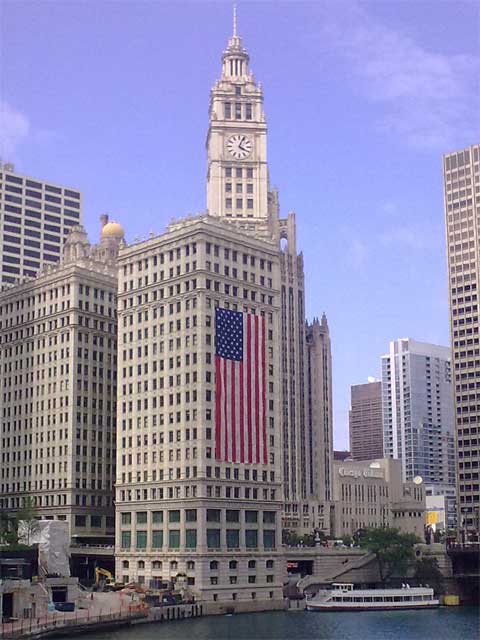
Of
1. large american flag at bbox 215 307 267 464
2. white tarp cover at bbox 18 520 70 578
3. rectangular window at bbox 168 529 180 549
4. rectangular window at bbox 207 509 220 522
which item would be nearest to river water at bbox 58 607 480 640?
rectangular window at bbox 207 509 220 522

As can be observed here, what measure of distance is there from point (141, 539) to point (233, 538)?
17.7 m

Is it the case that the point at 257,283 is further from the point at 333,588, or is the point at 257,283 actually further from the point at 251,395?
the point at 333,588

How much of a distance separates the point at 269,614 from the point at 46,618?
160ft

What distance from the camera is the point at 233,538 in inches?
7200

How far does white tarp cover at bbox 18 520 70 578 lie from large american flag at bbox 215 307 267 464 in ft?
99.1

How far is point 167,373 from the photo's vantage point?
19062 centimetres

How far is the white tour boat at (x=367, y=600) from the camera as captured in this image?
179500 mm

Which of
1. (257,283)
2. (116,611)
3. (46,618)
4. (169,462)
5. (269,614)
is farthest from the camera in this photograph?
(257,283)

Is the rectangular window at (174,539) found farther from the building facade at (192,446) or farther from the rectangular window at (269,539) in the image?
the rectangular window at (269,539)

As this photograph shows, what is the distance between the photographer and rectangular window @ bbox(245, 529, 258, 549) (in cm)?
18500

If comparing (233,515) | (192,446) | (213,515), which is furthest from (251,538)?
(192,446)

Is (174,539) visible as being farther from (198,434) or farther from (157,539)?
(198,434)

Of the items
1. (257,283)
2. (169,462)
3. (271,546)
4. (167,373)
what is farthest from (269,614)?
(257,283)

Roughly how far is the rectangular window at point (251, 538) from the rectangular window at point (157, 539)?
15.2m
